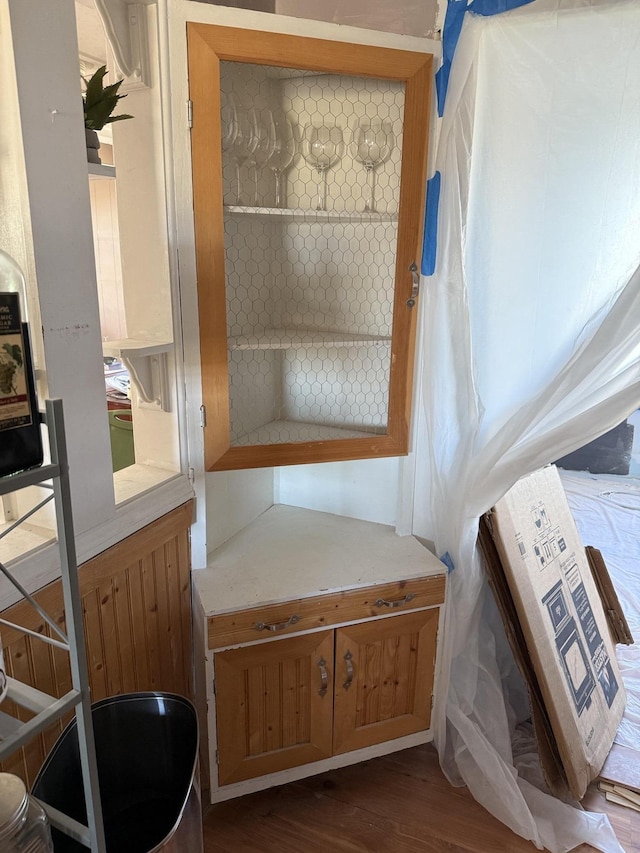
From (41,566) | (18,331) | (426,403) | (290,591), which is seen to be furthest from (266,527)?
(18,331)

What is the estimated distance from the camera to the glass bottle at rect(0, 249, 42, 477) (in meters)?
0.64

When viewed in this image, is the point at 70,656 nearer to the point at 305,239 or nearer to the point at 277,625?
the point at 277,625

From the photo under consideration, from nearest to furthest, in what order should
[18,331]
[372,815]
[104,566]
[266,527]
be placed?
[18,331] → [104,566] → [372,815] → [266,527]

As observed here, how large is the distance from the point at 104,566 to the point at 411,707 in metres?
1.01

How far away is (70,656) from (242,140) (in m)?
1.22

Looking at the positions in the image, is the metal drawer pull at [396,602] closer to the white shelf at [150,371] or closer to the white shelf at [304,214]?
the white shelf at [150,371]

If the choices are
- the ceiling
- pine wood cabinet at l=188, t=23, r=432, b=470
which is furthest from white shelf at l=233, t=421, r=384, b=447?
the ceiling

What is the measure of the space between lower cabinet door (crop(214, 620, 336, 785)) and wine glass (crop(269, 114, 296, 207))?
115cm

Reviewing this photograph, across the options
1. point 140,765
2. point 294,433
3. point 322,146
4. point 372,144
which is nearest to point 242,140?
point 322,146

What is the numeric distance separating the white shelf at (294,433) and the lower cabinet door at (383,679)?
1.70 feet

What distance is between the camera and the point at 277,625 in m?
1.55

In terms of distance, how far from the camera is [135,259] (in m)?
1.51

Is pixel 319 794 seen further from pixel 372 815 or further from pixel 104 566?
pixel 104 566

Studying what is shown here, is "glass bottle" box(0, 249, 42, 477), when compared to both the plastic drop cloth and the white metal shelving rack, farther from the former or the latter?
the plastic drop cloth
